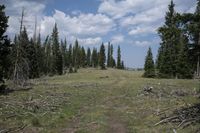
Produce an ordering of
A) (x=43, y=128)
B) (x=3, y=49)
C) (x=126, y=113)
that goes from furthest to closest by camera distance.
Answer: (x=3, y=49) → (x=126, y=113) → (x=43, y=128)

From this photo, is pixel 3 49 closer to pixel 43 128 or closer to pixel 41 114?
pixel 41 114

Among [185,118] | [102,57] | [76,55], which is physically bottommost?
[185,118]

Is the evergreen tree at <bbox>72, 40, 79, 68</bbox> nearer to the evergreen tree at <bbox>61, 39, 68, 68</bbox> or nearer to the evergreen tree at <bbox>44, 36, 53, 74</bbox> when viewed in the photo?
the evergreen tree at <bbox>61, 39, 68, 68</bbox>

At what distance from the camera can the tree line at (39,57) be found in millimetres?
37719

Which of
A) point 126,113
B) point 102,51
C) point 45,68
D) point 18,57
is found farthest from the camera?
point 102,51

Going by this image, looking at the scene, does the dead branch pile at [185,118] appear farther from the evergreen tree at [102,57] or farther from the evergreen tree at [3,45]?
the evergreen tree at [102,57]

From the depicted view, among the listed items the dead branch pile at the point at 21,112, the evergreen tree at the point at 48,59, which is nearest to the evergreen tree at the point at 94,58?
the evergreen tree at the point at 48,59

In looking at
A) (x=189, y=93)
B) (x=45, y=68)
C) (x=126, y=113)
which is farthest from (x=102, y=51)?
(x=126, y=113)

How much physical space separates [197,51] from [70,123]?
938 centimetres

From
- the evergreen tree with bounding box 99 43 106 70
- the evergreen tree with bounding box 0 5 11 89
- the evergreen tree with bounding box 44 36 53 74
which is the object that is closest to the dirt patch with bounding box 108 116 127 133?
the evergreen tree with bounding box 0 5 11 89

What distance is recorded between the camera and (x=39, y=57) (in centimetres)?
9656

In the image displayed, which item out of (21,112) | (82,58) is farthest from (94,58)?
(21,112)

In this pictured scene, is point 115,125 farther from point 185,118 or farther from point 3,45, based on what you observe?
point 3,45

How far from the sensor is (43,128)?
59.9 feet
